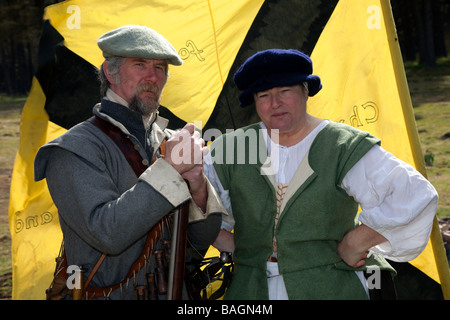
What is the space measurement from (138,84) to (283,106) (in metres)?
0.64

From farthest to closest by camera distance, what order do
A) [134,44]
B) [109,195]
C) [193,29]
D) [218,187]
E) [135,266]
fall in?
[193,29] < [218,187] < [134,44] < [135,266] < [109,195]

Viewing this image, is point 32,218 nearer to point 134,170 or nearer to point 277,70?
point 134,170

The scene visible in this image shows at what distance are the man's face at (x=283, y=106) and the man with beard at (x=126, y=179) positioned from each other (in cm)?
36

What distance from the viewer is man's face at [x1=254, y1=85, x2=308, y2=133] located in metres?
2.43

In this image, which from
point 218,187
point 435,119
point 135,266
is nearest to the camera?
point 135,266

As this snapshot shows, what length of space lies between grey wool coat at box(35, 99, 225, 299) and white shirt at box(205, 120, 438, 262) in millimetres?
601

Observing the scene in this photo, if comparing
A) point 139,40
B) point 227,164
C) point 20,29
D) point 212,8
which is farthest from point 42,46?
point 20,29

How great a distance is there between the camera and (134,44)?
2426mm

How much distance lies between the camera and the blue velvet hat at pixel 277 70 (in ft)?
7.89

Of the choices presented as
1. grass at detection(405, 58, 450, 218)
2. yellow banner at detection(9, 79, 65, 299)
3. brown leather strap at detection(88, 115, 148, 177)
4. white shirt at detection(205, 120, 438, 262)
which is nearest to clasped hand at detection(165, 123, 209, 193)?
brown leather strap at detection(88, 115, 148, 177)

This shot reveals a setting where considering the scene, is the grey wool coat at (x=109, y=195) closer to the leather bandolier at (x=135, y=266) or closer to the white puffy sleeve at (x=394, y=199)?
the leather bandolier at (x=135, y=266)

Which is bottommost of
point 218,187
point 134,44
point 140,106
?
point 218,187

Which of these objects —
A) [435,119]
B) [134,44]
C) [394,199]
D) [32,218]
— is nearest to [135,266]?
[134,44]

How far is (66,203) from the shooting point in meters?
2.19
